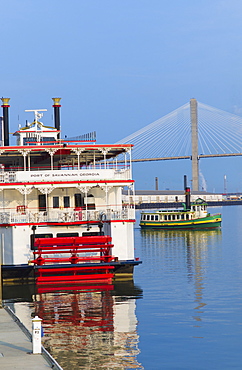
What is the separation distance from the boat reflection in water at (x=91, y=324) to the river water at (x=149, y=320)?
0.09ft

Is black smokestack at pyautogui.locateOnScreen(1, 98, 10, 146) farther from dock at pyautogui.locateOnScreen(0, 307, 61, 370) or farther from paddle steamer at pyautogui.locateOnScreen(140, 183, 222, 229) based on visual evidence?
paddle steamer at pyautogui.locateOnScreen(140, 183, 222, 229)

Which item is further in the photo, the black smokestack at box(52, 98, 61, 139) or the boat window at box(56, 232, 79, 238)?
the black smokestack at box(52, 98, 61, 139)

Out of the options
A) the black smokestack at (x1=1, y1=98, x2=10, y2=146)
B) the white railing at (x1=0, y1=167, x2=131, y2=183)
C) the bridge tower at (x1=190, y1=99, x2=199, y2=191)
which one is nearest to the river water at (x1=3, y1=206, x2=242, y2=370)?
the white railing at (x1=0, y1=167, x2=131, y2=183)

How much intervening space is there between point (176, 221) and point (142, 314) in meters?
55.9

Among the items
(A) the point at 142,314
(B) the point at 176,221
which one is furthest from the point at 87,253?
(B) the point at 176,221

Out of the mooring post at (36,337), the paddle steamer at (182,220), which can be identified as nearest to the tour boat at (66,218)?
the mooring post at (36,337)

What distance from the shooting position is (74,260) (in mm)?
32375

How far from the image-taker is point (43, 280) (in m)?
31.8

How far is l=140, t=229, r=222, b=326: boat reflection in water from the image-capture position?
3529cm

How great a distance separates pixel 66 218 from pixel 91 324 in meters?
9.91

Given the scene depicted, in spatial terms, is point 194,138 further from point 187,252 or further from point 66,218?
point 66,218

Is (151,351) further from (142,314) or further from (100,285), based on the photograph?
(100,285)

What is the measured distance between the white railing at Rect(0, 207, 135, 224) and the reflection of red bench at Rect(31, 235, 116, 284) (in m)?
1.44

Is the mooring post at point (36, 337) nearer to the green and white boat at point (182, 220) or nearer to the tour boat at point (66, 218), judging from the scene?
the tour boat at point (66, 218)
